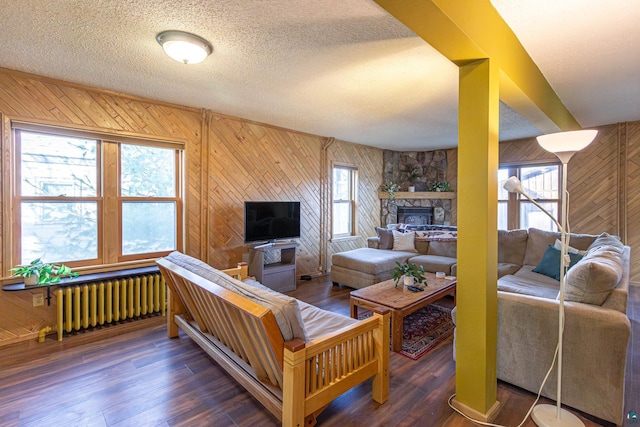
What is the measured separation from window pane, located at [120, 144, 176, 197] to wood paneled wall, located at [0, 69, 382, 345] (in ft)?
0.71

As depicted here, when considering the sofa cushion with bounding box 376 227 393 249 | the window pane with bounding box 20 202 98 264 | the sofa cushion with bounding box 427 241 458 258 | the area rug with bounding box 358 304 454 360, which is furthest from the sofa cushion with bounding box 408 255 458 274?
the window pane with bounding box 20 202 98 264

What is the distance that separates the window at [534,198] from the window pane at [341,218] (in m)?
2.83

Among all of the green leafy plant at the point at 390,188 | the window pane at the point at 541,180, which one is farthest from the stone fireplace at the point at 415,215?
the window pane at the point at 541,180

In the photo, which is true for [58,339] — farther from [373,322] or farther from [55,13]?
[373,322]

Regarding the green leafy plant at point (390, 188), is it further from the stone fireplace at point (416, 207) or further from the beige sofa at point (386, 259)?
the beige sofa at point (386, 259)

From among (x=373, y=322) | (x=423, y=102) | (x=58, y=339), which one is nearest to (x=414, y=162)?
(x=423, y=102)

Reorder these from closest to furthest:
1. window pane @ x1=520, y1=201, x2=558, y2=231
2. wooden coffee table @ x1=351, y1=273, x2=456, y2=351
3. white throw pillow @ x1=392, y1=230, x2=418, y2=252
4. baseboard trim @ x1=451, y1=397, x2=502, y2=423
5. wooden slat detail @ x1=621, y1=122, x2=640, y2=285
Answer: baseboard trim @ x1=451, y1=397, x2=502, y2=423, wooden coffee table @ x1=351, y1=273, x2=456, y2=351, wooden slat detail @ x1=621, y1=122, x2=640, y2=285, white throw pillow @ x1=392, y1=230, x2=418, y2=252, window pane @ x1=520, y1=201, x2=558, y2=231

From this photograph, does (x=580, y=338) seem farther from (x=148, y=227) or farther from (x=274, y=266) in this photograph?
(x=148, y=227)

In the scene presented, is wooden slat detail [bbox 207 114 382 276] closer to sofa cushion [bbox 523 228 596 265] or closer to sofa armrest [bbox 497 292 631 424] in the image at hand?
sofa cushion [bbox 523 228 596 265]

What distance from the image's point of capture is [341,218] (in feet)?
20.3

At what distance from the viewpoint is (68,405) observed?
2.01 meters

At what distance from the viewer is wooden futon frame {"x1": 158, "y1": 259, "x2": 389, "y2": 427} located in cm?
157

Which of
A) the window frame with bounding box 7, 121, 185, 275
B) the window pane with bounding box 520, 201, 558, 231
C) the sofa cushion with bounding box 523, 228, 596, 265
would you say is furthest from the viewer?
the window pane with bounding box 520, 201, 558, 231

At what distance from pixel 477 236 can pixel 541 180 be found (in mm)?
4978
